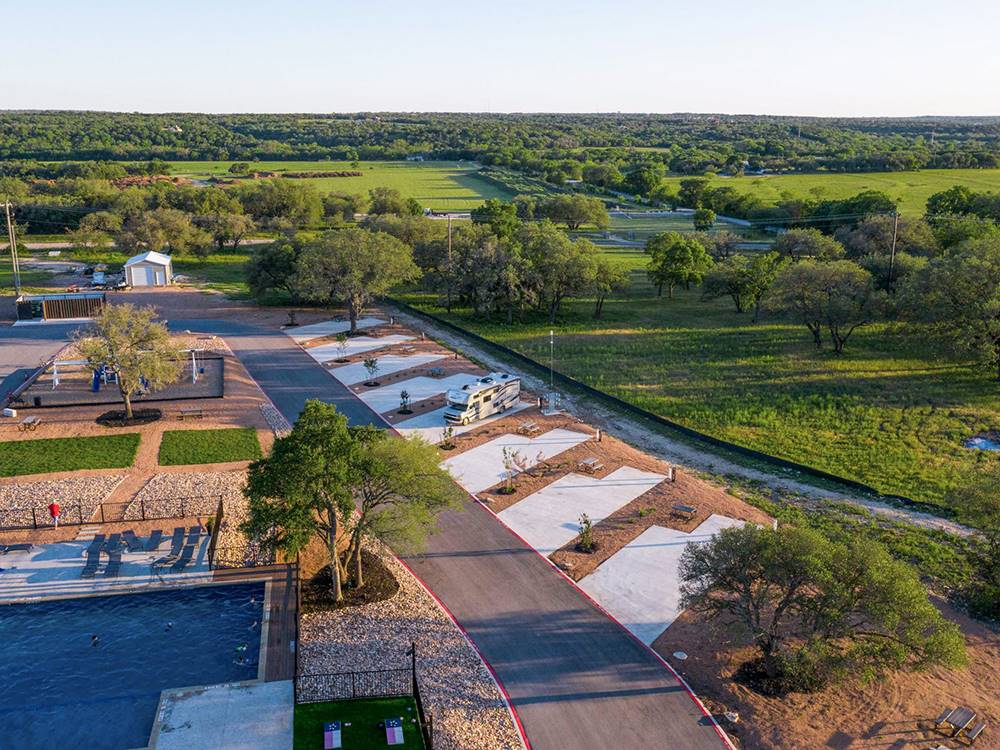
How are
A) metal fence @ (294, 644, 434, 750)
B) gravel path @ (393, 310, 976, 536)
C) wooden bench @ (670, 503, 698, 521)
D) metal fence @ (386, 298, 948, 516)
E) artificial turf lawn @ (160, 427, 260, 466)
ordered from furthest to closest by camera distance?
artificial turf lawn @ (160, 427, 260, 466) → metal fence @ (386, 298, 948, 516) → gravel path @ (393, 310, 976, 536) → wooden bench @ (670, 503, 698, 521) → metal fence @ (294, 644, 434, 750)

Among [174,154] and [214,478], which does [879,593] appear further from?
Result: [174,154]

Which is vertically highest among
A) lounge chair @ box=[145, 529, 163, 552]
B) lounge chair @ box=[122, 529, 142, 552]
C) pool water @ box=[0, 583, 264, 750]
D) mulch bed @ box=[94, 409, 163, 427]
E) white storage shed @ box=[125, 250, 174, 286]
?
white storage shed @ box=[125, 250, 174, 286]

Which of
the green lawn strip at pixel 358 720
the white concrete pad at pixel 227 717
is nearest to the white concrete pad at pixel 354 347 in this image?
the white concrete pad at pixel 227 717

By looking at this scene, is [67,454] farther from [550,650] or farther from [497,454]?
[550,650]

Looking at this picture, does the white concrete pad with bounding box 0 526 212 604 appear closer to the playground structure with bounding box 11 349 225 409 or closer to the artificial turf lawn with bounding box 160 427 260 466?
the artificial turf lawn with bounding box 160 427 260 466

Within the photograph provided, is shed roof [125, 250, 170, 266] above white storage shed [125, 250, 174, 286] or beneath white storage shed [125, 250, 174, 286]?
above

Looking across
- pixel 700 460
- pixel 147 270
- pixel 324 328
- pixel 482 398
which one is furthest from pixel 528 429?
pixel 147 270

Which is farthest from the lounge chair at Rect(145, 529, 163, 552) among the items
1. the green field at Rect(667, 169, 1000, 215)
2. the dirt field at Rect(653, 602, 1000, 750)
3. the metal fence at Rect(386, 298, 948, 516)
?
the green field at Rect(667, 169, 1000, 215)

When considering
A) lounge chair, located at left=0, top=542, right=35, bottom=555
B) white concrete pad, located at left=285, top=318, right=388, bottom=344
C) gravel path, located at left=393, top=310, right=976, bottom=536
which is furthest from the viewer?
white concrete pad, located at left=285, top=318, right=388, bottom=344
